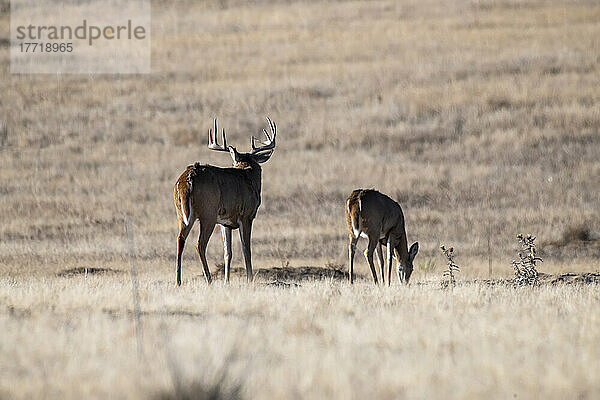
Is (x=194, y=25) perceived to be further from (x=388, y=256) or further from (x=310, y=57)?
(x=388, y=256)

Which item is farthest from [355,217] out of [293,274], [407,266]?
[293,274]

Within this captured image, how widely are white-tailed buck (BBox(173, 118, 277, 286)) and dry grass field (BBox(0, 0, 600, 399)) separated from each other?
852mm

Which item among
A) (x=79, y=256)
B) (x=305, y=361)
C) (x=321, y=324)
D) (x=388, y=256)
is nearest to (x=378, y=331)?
(x=321, y=324)

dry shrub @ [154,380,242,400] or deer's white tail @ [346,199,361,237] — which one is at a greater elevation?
deer's white tail @ [346,199,361,237]

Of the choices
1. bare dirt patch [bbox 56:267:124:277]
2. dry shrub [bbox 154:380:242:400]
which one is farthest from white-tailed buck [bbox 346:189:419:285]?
dry shrub [bbox 154:380:242:400]

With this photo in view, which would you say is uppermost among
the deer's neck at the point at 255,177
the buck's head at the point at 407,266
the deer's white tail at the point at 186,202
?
the deer's neck at the point at 255,177

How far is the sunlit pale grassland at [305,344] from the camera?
7.38 metres

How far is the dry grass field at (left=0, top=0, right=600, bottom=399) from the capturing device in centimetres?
810

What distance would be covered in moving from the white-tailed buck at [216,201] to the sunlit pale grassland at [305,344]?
82.6 inches

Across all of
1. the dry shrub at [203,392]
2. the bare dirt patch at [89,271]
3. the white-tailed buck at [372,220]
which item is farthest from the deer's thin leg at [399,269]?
the dry shrub at [203,392]

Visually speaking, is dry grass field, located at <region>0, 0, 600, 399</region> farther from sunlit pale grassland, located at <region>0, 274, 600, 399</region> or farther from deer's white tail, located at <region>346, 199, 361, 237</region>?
deer's white tail, located at <region>346, 199, 361, 237</region>

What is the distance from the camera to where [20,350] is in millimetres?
8406

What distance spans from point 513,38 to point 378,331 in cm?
4364

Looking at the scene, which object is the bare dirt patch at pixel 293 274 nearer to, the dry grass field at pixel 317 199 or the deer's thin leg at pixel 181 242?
the dry grass field at pixel 317 199
